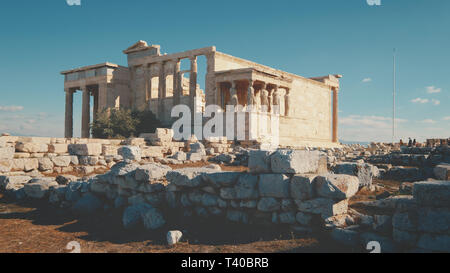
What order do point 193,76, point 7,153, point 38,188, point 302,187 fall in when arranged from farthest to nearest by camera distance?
point 193,76, point 7,153, point 38,188, point 302,187

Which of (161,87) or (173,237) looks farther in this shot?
(161,87)

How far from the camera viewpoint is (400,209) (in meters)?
4.54

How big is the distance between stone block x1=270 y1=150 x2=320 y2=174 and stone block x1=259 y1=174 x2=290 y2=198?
12 cm

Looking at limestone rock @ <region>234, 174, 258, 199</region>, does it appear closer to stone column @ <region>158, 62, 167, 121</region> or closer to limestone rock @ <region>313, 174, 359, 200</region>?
limestone rock @ <region>313, 174, 359, 200</region>

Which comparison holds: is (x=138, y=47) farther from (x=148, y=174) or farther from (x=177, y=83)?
(x=148, y=174)

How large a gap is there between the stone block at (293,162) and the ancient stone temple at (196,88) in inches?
695

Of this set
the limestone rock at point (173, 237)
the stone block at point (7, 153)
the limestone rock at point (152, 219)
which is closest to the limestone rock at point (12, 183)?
the stone block at point (7, 153)

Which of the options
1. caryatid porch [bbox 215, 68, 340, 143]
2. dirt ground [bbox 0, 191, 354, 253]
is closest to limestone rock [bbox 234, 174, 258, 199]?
dirt ground [bbox 0, 191, 354, 253]

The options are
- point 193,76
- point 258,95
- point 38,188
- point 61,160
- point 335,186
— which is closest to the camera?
point 335,186

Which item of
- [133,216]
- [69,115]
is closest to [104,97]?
[69,115]

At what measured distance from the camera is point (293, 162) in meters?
5.59

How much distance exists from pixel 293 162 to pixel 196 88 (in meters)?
22.4

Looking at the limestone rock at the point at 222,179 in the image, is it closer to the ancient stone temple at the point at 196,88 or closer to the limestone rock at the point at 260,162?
the limestone rock at the point at 260,162
